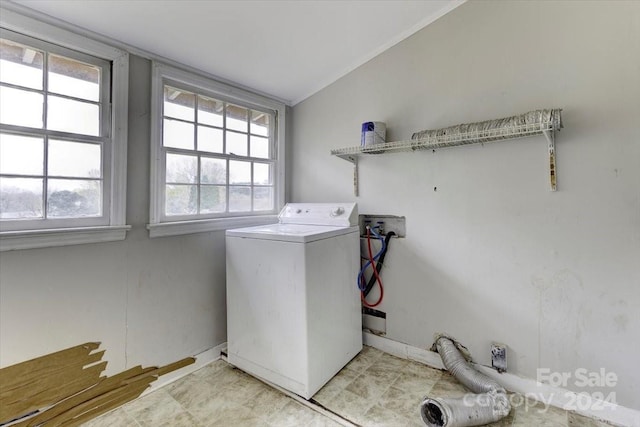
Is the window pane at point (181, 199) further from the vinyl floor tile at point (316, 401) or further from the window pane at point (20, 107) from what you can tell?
the vinyl floor tile at point (316, 401)

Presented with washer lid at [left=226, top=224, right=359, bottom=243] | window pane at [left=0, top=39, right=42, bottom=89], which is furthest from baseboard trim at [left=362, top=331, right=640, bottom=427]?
window pane at [left=0, top=39, right=42, bottom=89]

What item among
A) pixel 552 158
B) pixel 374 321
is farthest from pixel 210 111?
pixel 552 158

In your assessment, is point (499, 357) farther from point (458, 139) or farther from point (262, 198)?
point (262, 198)

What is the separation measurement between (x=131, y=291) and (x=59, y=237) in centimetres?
49

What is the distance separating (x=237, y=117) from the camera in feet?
8.10

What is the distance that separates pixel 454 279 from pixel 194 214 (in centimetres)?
192

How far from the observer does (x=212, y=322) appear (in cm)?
220

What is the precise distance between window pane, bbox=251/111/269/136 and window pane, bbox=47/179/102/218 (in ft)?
4.26

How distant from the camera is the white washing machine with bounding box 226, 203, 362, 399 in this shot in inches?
68.2

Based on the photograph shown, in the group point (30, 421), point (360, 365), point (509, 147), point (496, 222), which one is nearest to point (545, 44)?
point (509, 147)

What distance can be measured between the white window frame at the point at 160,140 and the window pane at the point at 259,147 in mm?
281

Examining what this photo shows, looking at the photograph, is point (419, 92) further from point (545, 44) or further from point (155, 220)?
point (155, 220)

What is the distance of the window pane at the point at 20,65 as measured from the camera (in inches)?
56.6

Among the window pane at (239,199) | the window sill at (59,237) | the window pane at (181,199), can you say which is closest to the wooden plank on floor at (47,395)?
the window sill at (59,237)
